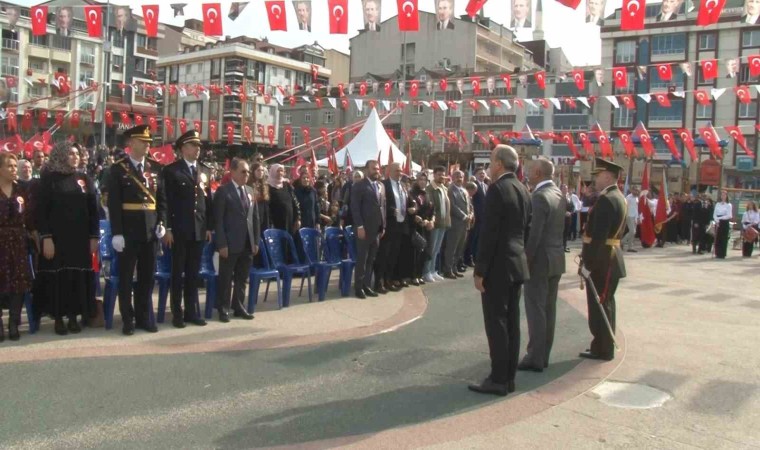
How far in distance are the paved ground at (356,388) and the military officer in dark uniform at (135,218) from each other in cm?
46

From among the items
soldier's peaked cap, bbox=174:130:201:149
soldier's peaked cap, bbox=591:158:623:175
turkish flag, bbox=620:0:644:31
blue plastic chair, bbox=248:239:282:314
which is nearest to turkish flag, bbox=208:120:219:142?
turkish flag, bbox=620:0:644:31

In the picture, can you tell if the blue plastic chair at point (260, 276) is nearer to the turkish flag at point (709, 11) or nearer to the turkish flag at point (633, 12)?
the turkish flag at point (633, 12)

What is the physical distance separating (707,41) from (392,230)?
58.7 meters

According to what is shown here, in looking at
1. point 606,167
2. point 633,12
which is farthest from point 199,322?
point 633,12

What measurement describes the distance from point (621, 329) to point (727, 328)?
1.57 m

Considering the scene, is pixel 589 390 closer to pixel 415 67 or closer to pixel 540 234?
pixel 540 234

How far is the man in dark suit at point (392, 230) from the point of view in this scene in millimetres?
10578

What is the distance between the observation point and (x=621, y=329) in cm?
873

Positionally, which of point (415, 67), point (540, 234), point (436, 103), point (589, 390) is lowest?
point (589, 390)

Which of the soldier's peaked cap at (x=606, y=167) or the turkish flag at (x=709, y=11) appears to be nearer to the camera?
the soldier's peaked cap at (x=606, y=167)

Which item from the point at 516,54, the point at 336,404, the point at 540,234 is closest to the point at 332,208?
the point at 540,234

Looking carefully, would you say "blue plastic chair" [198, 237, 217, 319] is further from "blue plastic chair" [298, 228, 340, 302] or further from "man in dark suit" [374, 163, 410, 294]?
"man in dark suit" [374, 163, 410, 294]

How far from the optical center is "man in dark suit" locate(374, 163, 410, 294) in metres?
10.6

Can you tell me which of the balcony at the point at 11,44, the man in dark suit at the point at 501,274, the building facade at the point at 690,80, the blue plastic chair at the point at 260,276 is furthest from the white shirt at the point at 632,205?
the balcony at the point at 11,44
